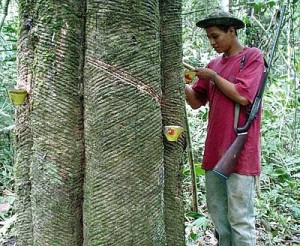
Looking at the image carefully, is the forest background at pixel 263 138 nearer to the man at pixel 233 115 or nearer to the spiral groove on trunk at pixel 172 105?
the man at pixel 233 115

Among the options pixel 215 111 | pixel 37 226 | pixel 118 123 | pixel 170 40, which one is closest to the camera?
pixel 118 123

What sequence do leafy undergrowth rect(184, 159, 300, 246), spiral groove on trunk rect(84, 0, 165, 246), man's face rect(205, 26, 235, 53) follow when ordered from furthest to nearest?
1. leafy undergrowth rect(184, 159, 300, 246)
2. man's face rect(205, 26, 235, 53)
3. spiral groove on trunk rect(84, 0, 165, 246)

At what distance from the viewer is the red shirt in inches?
114

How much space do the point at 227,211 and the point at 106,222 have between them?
145 cm

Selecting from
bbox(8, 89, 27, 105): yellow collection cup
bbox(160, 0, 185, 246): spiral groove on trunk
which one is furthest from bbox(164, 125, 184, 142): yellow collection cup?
bbox(8, 89, 27, 105): yellow collection cup

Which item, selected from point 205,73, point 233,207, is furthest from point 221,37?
point 233,207

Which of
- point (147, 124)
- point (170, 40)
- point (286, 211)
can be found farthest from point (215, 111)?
point (286, 211)

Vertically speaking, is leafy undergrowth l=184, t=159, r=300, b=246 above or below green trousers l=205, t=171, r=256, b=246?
below

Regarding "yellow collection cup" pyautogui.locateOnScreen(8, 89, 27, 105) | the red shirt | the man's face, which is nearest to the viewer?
"yellow collection cup" pyautogui.locateOnScreen(8, 89, 27, 105)

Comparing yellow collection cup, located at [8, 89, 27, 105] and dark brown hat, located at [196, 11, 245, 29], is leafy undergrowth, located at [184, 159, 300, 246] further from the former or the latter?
yellow collection cup, located at [8, 89, 27, 105]

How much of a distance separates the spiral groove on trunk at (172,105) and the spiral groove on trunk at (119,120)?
0.76ft

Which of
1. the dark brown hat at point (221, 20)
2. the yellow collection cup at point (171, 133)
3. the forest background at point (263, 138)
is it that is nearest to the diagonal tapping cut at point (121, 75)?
the yellow collection cup at point (171, 133)

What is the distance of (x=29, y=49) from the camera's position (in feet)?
6.69

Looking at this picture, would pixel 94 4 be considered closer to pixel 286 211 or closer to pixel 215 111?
pixel 215 111
